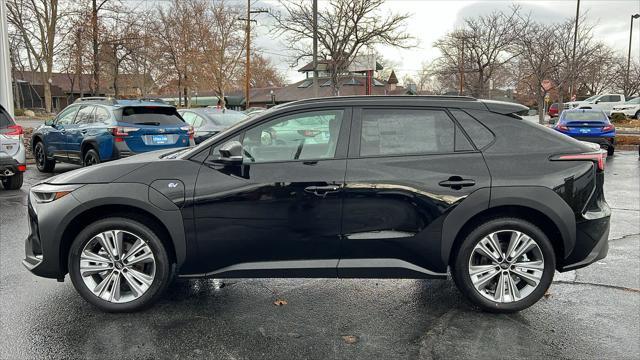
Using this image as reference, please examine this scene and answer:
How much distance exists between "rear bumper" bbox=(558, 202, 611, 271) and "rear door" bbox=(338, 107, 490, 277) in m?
0.86

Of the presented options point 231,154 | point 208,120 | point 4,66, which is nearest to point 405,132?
point 231,154

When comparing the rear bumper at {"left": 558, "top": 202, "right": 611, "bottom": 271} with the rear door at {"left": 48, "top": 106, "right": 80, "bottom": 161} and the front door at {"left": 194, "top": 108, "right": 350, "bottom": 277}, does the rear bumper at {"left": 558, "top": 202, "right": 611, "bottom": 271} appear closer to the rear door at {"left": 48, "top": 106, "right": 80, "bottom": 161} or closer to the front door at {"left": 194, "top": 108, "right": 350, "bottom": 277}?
the front door at {"left": 194, "top": 108, "right": 350, "bottom": 277}

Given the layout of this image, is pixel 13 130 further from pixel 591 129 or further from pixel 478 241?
pixel 591 129

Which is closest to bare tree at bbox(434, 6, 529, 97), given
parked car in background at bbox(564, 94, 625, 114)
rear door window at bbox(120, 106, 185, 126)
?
parked car in background at bbox(564, 94, 625, 114)

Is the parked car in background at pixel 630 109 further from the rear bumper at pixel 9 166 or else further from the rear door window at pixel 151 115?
the rear bumper at pixel 9 166

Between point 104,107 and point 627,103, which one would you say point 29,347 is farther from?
point 627,103

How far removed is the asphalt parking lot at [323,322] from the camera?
3.19 meters

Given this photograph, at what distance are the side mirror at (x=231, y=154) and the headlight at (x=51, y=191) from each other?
3.71 ft

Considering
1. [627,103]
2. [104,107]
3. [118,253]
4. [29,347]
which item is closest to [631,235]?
[118,253]

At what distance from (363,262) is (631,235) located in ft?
14.5

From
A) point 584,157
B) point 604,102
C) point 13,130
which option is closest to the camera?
point 584,157

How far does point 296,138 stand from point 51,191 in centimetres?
196

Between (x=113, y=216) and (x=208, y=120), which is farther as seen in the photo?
(x=208, y=120)

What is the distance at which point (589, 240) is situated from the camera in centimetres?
375
